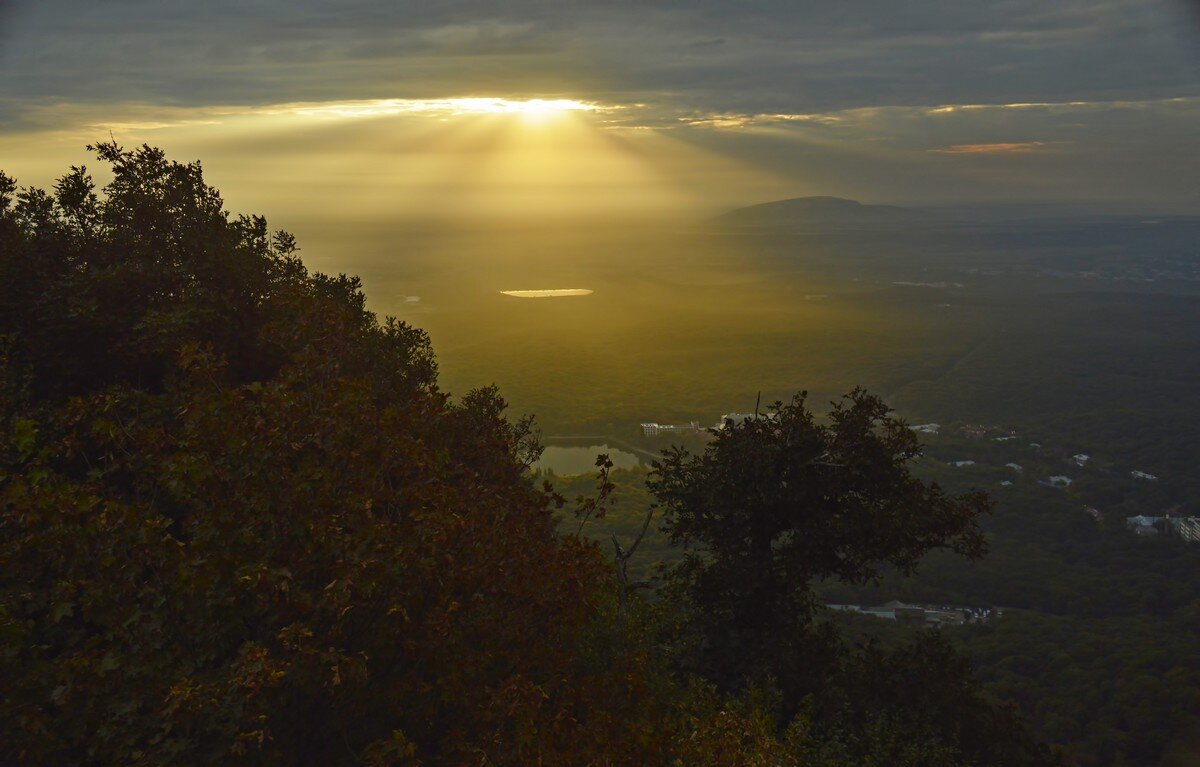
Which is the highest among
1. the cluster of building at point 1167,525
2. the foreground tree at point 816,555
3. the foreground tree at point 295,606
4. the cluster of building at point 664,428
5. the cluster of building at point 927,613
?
the foreground tree at point 295,606

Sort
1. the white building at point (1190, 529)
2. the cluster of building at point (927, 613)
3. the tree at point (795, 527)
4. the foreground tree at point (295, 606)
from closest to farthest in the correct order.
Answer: the foreground tree at point (295, 606) → the tree at point (795, 527) → the cluster of building at point (927, 613) → the white building at point (1190, 529)

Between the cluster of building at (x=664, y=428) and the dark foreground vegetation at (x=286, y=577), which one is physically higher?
the dark foreground vegetation at (x=286, y=577)

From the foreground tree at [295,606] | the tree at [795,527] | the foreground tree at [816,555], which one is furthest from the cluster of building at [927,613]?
the foreground tree at [295,606]

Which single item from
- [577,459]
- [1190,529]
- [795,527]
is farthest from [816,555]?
[1190,529]

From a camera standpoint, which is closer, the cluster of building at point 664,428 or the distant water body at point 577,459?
the distant water body at point 577,459

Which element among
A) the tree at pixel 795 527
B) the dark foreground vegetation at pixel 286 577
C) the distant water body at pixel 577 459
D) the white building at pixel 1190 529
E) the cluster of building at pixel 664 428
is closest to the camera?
the dark foreground vegetation at pixel 286 577

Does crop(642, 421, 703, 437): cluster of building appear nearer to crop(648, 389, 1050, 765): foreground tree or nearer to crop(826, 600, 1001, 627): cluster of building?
crop(826, 600, 1001, 627): cluster of building

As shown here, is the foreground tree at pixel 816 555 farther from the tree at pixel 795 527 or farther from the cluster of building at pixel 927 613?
the cluster of building at pixel 927 613

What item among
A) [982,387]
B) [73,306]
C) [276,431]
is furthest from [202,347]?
[982,387]
